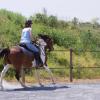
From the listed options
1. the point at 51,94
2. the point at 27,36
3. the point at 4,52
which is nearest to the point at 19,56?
the point at 4,52

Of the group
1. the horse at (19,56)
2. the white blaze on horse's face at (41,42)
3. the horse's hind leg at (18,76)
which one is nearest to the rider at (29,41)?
the horse at (19,56)

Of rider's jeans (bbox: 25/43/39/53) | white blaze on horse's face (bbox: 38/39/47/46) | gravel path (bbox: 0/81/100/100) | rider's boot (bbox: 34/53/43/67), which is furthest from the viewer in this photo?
white blaze on horse's face (bbox: 38/39/47/46)

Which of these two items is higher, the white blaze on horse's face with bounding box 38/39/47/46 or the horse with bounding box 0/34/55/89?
the white blaze on horse's face with bounding box 38/39/47/46

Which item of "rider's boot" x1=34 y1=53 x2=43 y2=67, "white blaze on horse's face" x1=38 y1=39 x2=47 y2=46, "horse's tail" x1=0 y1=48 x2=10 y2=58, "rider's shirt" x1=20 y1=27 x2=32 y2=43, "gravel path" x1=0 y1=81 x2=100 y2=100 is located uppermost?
"rider's shirt" x1=20 y1=27 x2=32 y2=43

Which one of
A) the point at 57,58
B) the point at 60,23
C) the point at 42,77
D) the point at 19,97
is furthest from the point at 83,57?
the point at 19,97

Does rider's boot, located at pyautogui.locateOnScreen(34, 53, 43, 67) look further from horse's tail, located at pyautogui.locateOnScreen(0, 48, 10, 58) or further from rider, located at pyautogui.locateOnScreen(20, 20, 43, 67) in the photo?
horse's tail, located at pyautogui.locateOnScreen(0, 48, 10, 58)

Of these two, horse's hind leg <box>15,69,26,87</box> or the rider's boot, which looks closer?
the rider's boot

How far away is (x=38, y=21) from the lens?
32.8 metres

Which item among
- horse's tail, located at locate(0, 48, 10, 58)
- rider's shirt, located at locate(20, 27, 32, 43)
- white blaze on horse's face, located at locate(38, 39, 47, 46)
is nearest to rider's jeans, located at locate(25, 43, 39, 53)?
rider's shirt, located at locate(20, 27, 32, 43)

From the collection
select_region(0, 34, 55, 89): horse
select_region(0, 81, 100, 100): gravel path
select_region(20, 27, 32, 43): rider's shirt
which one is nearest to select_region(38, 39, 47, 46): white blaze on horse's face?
select_region(0, 34, 55, 89): horse

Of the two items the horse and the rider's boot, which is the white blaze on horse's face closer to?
the horse

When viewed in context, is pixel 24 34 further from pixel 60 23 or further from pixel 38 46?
pixel 60 23

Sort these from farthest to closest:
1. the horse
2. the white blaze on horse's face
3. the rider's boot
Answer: the white blaze on horse's face → the rider's boot → the horse

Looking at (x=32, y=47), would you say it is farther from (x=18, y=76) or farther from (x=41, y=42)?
(x=18, y=76)
